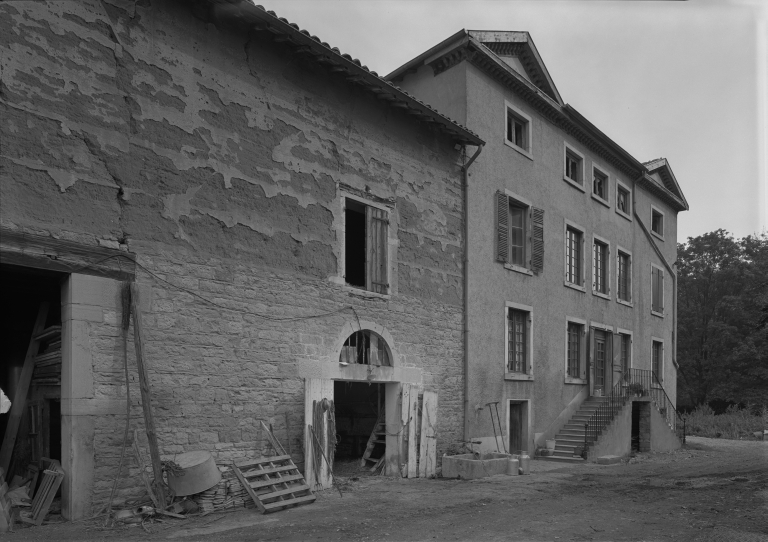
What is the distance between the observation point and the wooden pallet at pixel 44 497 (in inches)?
300

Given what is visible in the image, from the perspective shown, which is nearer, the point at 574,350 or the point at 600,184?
the point at 574,350

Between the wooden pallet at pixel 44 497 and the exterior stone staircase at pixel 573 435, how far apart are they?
1073cm

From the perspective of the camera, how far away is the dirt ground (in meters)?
7.38

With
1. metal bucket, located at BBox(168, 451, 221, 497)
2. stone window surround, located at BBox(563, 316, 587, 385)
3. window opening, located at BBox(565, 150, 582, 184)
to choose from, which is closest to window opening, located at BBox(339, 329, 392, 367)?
metal bucket, located at BBox(168, 451, 221, 497)

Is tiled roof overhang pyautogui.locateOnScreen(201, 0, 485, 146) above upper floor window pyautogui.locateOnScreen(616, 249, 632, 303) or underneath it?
above

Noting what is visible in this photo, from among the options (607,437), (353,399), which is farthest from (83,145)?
(607,437)

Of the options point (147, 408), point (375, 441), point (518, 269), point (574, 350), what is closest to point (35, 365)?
point (147, 408)

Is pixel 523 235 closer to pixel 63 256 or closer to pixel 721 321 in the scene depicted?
pixel 63 256

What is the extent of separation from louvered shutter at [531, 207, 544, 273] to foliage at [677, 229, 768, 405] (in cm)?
2443

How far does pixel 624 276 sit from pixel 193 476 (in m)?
15.9

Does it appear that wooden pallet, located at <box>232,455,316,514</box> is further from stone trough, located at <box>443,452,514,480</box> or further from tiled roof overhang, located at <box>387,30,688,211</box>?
tiled roof overhang, located at <box>387,30,688,211</box>

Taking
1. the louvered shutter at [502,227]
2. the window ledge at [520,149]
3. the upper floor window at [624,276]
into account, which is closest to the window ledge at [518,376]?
the louvered shutter at [502,227]

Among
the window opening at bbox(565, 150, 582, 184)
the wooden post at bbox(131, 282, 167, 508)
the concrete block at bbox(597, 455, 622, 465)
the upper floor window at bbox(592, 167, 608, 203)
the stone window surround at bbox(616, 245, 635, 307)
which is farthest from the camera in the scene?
the stone window surround at bbox(616, 245, 635, 307)

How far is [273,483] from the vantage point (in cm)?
911
